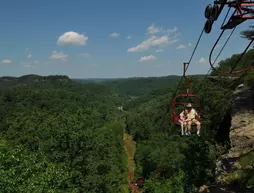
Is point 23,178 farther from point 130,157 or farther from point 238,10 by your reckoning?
point 130,157

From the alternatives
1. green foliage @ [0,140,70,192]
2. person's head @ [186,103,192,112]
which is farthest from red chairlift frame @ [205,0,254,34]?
green foliage @ [0,140,70,192]

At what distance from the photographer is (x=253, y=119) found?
43.0ft

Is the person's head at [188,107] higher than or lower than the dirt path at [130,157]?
higher

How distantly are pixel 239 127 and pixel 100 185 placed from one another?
18.2 metres

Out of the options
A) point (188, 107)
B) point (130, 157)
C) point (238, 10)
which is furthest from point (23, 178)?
point (130, 157)

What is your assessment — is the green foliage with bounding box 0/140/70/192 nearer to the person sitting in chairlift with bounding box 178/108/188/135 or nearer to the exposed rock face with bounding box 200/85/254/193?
the person sitting in chairlift with bounding box 178/108/188/135

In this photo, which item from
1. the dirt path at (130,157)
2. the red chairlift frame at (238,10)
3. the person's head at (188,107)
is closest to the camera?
the red chairlift frame at (238,10)

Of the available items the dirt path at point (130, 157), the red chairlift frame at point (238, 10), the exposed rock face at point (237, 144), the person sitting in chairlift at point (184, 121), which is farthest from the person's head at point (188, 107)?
the dirt path at point (130, 157)

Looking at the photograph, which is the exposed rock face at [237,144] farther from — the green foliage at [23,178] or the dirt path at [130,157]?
the dirt path at [130,157]

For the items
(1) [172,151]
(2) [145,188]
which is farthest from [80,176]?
(1) [172,151]

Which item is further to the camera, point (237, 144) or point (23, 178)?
point (23, 178)

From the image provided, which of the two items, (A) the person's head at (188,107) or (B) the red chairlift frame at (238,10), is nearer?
(B) the red chairlift frame at (238,10)

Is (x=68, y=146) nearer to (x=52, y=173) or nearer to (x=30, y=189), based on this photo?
(x=52, y=173)

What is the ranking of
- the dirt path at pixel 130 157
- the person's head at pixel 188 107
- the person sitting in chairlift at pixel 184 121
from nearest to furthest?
1. the person's head at pixel 188 107
2. the person sitting in chairlift at pixel 184 121
3. the dirt path at pixel 130 157
